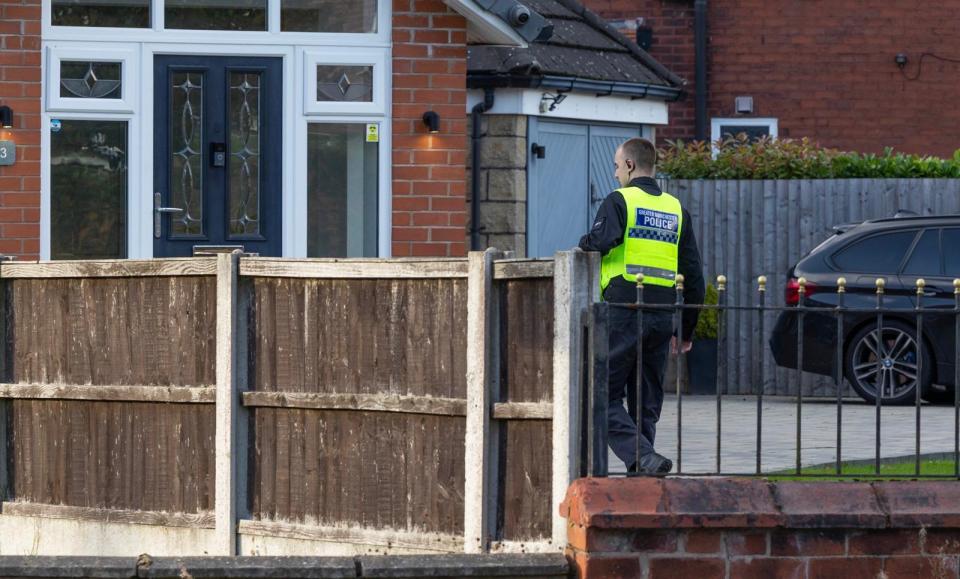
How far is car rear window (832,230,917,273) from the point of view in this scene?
15.1m

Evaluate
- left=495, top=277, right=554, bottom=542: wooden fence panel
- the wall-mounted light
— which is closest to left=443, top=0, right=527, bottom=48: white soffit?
the wall-mounted light

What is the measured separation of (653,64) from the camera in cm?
1769

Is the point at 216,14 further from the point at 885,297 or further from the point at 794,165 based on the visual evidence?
the point at 794,165

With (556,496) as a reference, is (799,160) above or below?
above

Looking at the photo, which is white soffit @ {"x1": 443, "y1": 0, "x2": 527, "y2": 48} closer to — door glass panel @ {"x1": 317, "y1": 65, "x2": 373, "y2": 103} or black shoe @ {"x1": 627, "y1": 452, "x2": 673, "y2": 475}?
door glass panel @ {"x1": 317, "y1": 65, "x2": 373, "y2": 103}

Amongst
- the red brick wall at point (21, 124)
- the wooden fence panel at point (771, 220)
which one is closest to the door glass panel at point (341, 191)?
the red brick wall at point (21, 124)

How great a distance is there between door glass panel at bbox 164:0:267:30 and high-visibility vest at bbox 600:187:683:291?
437cm

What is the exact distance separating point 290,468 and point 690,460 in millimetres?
2515

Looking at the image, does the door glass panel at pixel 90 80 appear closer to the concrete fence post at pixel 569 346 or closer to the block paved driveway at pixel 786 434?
the block paved driveway at pixel 786 434

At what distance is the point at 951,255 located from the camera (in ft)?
49.2

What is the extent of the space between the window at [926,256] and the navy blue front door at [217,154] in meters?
5.41

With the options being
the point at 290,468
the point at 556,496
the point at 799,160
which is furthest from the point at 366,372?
the point at 799,160

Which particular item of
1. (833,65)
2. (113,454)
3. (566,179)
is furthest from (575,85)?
(113,454)

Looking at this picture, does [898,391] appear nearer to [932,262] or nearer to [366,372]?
[932,262]
